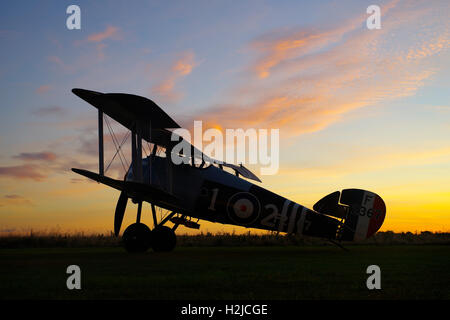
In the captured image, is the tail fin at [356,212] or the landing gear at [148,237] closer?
the landing gear at [148,237]

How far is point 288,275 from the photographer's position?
8.70 metres

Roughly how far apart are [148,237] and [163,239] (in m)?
0.58

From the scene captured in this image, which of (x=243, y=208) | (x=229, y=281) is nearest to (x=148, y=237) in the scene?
(x=243, y=208)

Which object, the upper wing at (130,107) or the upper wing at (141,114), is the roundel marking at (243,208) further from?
the upper wing at (130,107)

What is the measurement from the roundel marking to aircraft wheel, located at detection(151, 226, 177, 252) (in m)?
2.25

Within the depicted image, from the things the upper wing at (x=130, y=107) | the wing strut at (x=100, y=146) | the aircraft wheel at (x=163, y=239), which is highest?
the upper wing at (x=130, y=107)

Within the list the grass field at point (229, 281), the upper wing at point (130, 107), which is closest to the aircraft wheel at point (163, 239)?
the upper wing at point (130, 107)

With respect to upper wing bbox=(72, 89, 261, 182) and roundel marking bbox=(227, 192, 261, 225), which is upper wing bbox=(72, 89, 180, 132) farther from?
roundel marking bbox=(227, 192, 261, 225)

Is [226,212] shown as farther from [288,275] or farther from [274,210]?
[288,275]

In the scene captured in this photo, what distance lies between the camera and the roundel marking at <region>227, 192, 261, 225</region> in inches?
594

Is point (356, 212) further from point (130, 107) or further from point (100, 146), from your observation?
point (100, 146)

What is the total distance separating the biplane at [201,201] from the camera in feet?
48.1

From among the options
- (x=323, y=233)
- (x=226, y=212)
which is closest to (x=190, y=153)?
(x=226, y=212)

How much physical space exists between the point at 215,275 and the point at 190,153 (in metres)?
7.44
